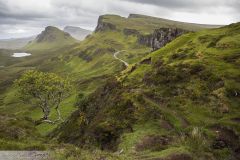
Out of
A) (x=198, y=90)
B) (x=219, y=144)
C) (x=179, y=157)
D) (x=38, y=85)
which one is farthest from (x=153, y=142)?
(x=38, y=85)

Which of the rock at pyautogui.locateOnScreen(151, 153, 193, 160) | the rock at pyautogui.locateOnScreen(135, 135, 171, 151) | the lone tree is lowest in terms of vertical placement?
the lone tree

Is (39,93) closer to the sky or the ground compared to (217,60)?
closer to the ground

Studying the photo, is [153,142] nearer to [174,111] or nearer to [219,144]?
[219,144]

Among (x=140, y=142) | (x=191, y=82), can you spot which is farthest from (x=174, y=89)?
(x=140, y=142)

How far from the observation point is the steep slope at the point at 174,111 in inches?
1747

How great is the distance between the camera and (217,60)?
244 ft

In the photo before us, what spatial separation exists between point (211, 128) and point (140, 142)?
10.5m

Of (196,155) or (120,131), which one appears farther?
(120,131)

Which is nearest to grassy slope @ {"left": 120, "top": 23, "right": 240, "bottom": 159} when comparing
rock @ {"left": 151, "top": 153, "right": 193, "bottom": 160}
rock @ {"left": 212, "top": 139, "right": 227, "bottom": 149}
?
rock @ {"left": 212, "top": 139, "right": 227, "bottom": 149}

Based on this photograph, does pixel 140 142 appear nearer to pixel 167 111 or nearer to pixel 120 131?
pixel 120 131

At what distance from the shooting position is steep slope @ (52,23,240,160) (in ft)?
146

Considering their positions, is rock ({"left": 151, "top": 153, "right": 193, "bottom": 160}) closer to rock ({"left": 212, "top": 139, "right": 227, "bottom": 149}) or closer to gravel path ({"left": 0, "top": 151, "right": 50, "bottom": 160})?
rock ({"left": 212, "top": 139, "right": 227, "bottom": 149})

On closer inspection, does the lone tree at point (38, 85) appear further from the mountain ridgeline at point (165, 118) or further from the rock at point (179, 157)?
the rock at point (179, 157)

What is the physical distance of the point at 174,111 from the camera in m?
56.3
